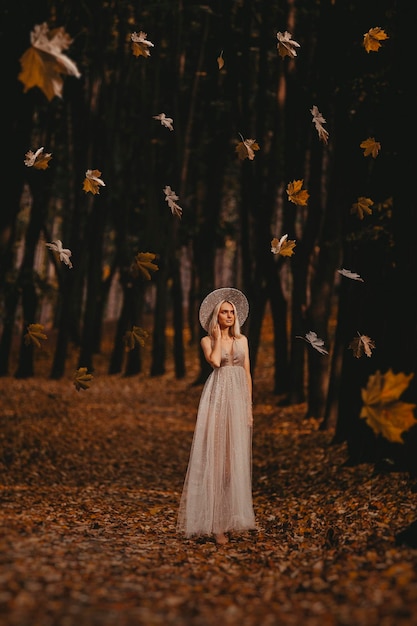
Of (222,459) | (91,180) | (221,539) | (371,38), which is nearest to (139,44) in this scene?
(91,180)

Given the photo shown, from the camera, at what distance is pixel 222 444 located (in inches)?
307

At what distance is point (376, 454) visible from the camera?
10438 mm

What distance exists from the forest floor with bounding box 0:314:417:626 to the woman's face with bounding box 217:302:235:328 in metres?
2.20

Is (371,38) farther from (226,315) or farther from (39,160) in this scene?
(39,160)

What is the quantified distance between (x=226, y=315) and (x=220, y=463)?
1.48 meters

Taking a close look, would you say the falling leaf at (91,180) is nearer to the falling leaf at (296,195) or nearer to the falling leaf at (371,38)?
the falling leaf at (296,195)

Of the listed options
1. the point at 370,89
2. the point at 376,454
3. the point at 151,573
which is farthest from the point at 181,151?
the point at 151,573

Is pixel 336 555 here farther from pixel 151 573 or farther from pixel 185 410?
pixel 185 410

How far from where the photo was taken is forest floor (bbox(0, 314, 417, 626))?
203 inches

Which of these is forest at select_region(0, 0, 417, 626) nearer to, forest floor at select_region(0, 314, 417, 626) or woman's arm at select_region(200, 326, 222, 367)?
forest floor at select_region(0, 314, 417, 626)

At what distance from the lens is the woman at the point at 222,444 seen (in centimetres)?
776

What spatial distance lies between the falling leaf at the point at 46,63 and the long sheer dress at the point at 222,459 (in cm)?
332

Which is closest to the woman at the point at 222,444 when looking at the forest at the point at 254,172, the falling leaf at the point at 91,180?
the forest at the point at 254,172

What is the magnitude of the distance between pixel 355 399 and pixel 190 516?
14.9 ft
